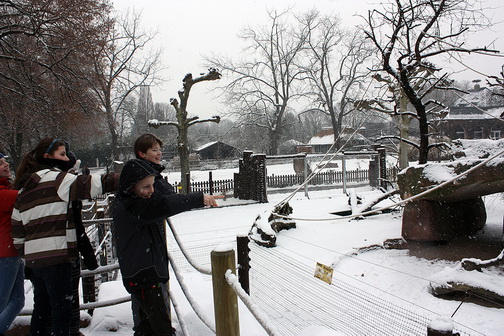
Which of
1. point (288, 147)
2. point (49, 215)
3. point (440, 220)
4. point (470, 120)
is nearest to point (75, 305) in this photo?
point (49, 215)

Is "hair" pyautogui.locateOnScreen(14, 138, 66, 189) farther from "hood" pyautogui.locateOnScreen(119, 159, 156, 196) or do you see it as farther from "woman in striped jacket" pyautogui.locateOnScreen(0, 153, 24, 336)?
"hood" pyautogui.locateOnScreen(119, 159, 156, 196)

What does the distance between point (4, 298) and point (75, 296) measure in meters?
0.50

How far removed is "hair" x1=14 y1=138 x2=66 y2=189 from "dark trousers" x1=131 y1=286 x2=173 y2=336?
1.05 metres

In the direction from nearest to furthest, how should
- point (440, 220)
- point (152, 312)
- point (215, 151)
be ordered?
point (152, 312) < point (440, 220) < point (215, 151)

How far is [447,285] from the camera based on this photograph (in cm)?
446

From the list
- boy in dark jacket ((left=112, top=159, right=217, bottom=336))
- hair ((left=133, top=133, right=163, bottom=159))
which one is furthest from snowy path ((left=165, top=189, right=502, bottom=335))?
hair ((left=133, top=133, right=163, bottom=159))

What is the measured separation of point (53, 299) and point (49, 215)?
0.51 meters

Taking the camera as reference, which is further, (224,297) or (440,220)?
(440,220)

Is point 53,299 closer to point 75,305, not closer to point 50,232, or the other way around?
point 75,305

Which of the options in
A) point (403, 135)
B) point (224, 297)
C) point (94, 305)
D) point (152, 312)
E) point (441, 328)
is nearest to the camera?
point (441, 328)

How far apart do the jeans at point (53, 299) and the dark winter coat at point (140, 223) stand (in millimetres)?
443

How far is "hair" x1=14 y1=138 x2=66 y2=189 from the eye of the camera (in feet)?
7.04

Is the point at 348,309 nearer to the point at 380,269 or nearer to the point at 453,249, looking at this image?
the point at 380,269

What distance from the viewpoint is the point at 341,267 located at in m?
5.55
